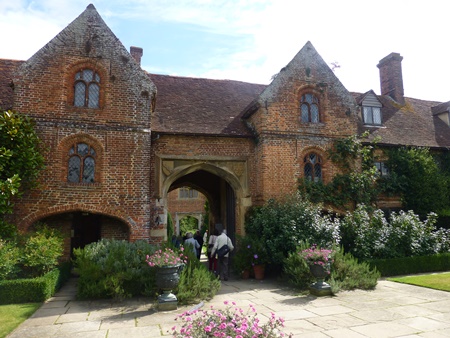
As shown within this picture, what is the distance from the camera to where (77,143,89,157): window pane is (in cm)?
1183

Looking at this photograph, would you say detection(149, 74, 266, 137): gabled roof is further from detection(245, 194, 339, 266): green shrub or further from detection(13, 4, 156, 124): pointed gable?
detection(245, 194, 339, 266): green shrub

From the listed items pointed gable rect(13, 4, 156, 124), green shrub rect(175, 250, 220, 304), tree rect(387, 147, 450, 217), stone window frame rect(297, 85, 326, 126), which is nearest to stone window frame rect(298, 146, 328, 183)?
stone window frame rect(297, 85, 326, 126)

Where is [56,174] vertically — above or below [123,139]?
below

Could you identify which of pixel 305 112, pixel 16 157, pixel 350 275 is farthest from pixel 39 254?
pixel 305 112

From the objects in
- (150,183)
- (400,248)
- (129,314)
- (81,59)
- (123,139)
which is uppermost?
(81,59)

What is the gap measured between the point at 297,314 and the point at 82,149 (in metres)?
9.01

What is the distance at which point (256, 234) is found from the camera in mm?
12656

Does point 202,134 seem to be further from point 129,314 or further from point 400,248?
point 400,248

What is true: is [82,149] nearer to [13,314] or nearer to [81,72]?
[81,72]

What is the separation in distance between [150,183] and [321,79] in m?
8.70

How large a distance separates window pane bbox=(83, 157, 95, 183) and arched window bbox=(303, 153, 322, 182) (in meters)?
8.40

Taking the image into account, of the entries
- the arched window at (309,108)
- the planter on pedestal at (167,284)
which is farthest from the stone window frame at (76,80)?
the arched window at (309,108)

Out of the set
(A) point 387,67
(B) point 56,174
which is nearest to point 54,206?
(B) point 56,174

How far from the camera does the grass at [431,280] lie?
9.35 meters
